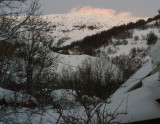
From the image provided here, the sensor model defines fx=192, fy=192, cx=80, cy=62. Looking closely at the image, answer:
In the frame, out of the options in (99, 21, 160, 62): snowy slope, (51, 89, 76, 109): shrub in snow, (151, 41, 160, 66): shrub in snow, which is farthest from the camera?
(99, 21, 160, 62): snowy slope

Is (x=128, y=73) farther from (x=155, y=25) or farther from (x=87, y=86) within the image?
(x=155, y=25)

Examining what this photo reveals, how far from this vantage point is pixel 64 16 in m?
126

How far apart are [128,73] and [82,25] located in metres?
83.5

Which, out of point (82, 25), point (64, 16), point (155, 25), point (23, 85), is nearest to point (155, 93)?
point (23, 85)

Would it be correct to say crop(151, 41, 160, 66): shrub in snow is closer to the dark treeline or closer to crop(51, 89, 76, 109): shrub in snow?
crop(51, 89, 76, 109): shrub in snow

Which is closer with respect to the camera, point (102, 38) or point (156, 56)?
point (156, 56)

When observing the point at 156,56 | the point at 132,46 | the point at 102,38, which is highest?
the point at 102,38

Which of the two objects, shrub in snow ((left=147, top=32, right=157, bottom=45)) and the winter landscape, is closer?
the winter landscape

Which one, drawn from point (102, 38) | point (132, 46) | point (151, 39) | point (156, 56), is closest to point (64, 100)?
point (156, 56)

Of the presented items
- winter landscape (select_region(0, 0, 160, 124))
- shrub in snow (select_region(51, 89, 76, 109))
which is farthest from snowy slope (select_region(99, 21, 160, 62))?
shrub in snow (select_region(51, 89, 76, 109))

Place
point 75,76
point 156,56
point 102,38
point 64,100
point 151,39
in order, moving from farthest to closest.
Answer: point 102,38 → point 151,39 → point 75,76 → point 64,100 → point 156,56

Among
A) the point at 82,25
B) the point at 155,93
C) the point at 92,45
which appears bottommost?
the point at 155,93

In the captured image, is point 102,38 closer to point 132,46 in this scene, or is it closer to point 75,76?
point 132,46

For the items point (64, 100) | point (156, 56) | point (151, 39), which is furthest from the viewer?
point (151, 39)
